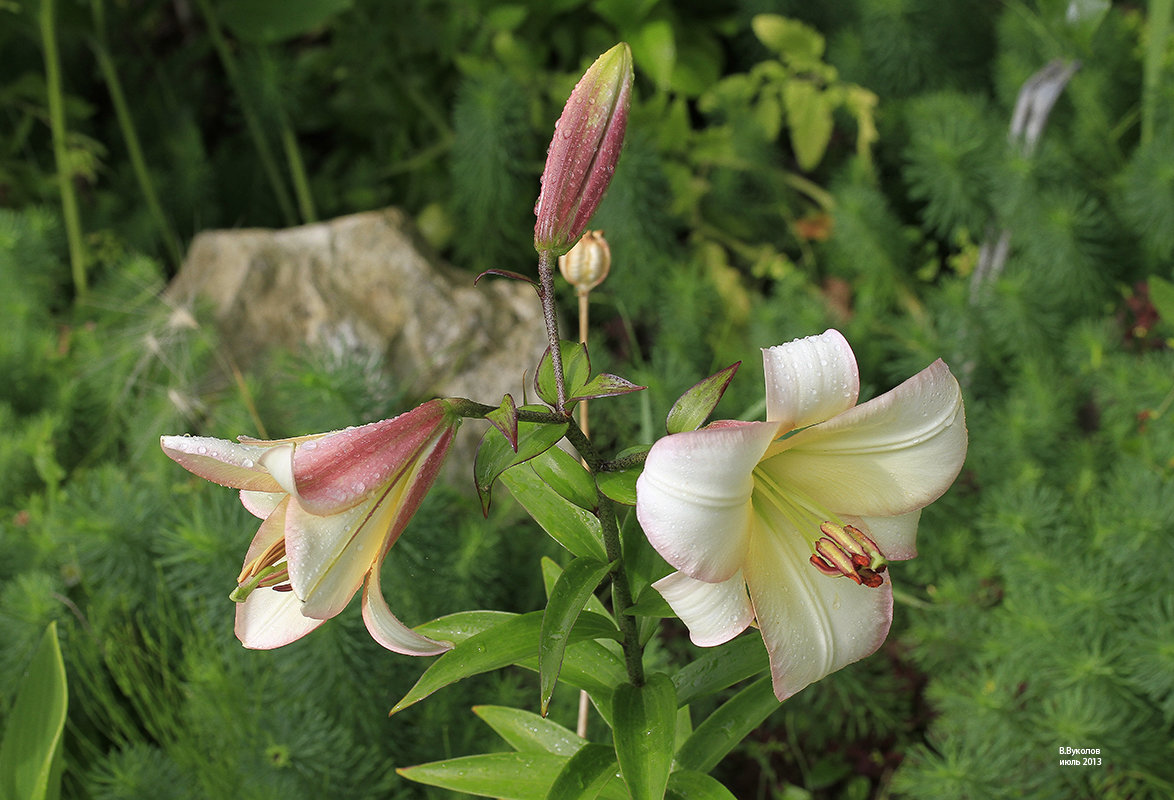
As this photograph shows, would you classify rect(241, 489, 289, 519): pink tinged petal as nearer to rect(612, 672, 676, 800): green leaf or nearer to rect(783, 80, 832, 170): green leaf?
rect(612, 672, 676, 800): green leaf

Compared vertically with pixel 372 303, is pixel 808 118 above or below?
above

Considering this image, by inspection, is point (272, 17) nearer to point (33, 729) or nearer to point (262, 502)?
point (33, 729)

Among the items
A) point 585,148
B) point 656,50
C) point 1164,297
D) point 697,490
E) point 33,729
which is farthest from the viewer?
point 656,50

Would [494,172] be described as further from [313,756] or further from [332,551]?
[332,551]

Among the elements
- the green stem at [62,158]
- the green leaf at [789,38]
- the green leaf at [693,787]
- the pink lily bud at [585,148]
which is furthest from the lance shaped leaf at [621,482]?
the green stem at [62,158]

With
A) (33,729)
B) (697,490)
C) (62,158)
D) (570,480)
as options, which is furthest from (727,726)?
(62,158)

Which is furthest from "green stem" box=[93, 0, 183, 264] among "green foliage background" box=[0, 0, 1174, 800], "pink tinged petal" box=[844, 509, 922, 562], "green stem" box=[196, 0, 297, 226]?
"pink tinged petal" box=[844, 509, 922, 562]

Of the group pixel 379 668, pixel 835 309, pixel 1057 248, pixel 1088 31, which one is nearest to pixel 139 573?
pixel 379 668
